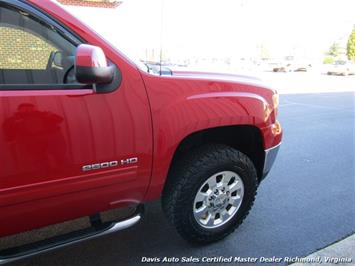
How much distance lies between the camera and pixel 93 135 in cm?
199

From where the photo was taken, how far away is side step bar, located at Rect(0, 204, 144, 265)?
2.01 metres

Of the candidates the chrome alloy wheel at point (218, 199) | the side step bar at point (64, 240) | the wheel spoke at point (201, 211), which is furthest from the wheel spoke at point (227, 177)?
the side step bar at point (64, 240)

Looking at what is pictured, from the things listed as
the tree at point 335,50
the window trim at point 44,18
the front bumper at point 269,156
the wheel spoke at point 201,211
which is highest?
the tree at point 335,50

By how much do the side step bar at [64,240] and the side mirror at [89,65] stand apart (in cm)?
99

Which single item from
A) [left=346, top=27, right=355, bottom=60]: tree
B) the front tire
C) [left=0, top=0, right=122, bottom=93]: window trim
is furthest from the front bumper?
[left=346, top=27, right=355, bottom=60]: tree

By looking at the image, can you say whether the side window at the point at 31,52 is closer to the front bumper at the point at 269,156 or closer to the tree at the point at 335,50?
the front bumper at the point at 269,156

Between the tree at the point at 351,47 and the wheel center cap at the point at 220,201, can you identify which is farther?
Result: the tree at the point at 351,47

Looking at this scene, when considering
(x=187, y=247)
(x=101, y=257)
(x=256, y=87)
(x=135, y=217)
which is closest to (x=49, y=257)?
(x=101, y=257)

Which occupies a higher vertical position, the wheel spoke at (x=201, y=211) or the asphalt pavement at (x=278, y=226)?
the wheel spoke at (x=201, y=211)

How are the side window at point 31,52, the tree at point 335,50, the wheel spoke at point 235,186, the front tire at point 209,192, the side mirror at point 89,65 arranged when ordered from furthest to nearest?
the tree at point 335,50
the wheel spoke at point 235,186
the front tire at point 209,192
the side window at point 31,52
the side mirror at point 89,65

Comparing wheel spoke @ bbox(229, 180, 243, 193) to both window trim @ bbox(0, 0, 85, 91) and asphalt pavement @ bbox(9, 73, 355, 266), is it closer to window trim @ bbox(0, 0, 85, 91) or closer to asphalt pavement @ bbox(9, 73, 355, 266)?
asphalt pavement @ bbox(9, 73, 355, 266)

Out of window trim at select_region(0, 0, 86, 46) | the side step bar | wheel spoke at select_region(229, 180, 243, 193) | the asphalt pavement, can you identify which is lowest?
the asphalt pavement

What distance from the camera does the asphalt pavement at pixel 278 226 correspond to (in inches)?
107

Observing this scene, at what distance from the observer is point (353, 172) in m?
4.57
